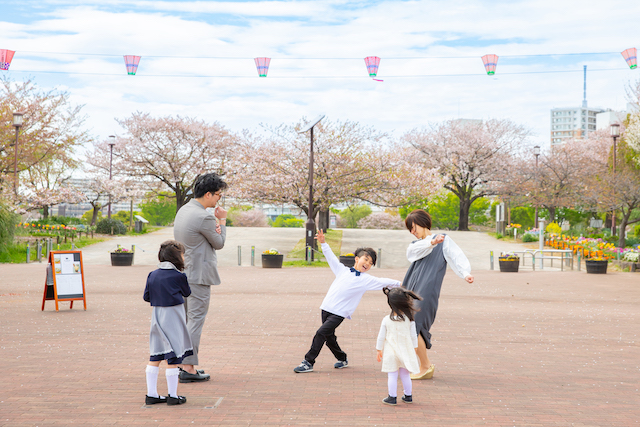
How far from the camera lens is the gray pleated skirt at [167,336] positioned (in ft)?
14.3

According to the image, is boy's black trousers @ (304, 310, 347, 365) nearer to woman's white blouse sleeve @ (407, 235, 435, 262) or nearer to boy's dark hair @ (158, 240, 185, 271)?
woman's white blouse sleeve @ (407, 235, 435, 262)

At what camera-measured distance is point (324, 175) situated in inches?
1077

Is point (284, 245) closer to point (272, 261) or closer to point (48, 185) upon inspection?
point (272, 261)

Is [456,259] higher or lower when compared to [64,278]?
higher

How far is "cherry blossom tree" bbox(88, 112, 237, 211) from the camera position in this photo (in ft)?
136

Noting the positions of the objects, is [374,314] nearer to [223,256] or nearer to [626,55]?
[626,55]

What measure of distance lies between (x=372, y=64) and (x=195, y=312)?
41.6 ft

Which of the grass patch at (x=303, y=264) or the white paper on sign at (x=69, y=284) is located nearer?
the white paper on sign at (x=69, y=284)

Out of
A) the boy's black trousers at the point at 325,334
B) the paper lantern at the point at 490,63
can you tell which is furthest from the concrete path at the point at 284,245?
the boy's black trousers at the point at 325,334

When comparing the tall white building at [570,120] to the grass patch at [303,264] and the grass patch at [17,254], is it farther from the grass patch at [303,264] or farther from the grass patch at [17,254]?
the grass patch at [17,254]

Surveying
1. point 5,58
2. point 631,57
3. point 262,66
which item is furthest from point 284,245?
point 631,57

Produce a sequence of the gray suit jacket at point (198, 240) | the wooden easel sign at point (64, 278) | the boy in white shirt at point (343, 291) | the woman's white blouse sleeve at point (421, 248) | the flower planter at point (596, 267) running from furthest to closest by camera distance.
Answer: the flower planter at point (596, 267)
the wooden easel sign at point (64, 278)
the boy in white shirt at point (343, 291)
the woman's white blouse sleeve at point (421, 248)
the gray suit jacket at point (198, 240)

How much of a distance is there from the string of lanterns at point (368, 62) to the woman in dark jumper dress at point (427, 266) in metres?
11.6

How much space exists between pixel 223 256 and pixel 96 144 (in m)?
24.5
